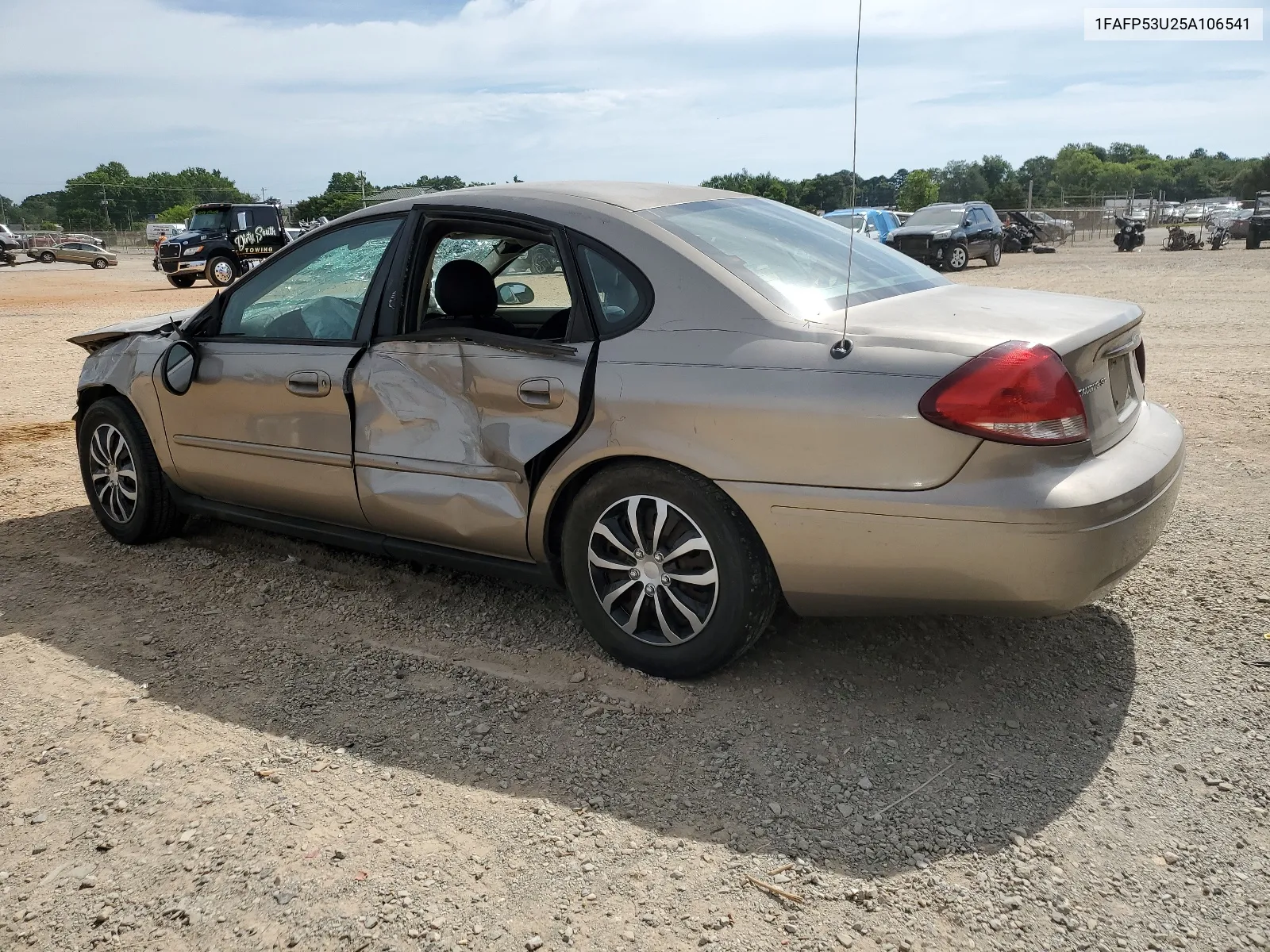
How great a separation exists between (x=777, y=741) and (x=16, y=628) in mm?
3081

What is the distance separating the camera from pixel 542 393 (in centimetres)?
354

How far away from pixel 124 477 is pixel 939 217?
2596 cm

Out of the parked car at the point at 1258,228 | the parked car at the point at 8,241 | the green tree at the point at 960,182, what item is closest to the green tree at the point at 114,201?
the parked car at the point at 8,241

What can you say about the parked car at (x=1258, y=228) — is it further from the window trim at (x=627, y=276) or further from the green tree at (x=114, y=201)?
the green tree at (x=114, y=201)

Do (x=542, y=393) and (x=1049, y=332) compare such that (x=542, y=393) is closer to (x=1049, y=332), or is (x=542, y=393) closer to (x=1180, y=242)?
(x=1049, y=332)

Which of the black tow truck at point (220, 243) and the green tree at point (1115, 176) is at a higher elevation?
the green tree at point (1115, 176)

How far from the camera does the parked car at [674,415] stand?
2.92 m

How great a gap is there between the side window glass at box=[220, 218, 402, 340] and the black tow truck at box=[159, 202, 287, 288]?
24006 mm

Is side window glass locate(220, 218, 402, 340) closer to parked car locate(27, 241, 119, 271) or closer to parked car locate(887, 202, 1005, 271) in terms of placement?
parked car locate(887, 202, 1005, 271)

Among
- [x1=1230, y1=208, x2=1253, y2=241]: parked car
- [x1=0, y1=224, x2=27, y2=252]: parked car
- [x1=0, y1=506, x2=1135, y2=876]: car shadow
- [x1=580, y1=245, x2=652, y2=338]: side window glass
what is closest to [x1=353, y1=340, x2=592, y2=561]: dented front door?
[x1=580, y1=245, x2=652, y2=338]: side window glass

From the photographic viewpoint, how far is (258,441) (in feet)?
14.5

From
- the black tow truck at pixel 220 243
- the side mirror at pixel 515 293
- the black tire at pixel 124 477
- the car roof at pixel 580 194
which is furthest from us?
the black tow truck at pixel 220 243

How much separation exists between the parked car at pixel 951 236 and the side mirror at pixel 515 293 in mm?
23695

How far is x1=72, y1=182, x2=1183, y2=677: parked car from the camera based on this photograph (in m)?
2.92
